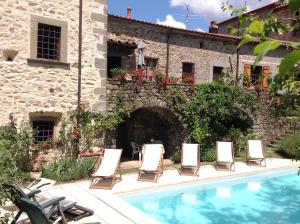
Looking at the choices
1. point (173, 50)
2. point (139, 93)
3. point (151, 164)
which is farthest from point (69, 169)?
point (173, 50)

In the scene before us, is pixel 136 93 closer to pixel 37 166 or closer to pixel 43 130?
pixel 43 130

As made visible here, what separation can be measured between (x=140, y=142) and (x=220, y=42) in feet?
22.2

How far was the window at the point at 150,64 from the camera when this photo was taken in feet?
53.7

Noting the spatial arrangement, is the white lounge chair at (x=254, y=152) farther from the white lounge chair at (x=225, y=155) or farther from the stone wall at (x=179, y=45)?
the stone wall at (x=179, y=45)

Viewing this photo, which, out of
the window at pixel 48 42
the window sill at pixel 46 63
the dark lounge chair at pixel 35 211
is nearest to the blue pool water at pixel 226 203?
the dark lounge chair at pixel 35 211

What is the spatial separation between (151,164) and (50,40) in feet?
16.5

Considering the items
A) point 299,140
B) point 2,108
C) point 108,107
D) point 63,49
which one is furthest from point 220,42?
point 2,108

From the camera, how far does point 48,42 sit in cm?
1102

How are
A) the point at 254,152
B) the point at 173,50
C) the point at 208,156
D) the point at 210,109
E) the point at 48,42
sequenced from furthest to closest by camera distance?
1. the point at 173,50
2. the point at 210,109
3. the point at 208,156
4. the point at 254,152
5. the point at 48,42

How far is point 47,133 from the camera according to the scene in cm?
1128

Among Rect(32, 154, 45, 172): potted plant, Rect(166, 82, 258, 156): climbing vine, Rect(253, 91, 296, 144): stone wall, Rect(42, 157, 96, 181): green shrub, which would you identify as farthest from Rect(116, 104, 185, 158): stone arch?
Rect(32, 154, 45, 172): potted plant

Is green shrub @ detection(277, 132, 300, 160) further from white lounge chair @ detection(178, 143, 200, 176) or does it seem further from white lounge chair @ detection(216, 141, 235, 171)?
white lounge chair @ detection(178, 143, 200, 176)

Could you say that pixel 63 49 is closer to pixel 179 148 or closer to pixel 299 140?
pixel 179 148

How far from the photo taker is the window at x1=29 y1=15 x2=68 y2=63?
10.6 m
